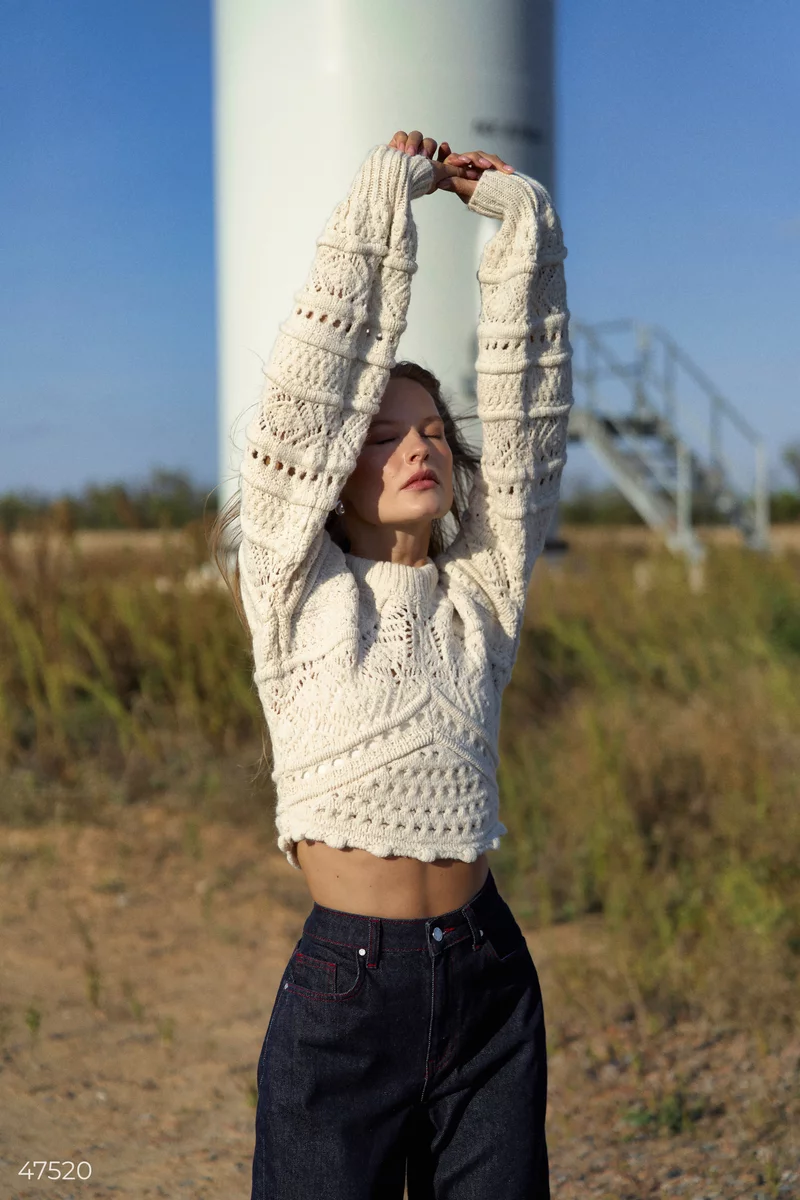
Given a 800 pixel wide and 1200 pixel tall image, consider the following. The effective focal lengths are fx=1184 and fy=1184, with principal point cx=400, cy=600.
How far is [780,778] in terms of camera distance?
4180mm

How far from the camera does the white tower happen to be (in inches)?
242

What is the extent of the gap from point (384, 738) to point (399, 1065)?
47cm

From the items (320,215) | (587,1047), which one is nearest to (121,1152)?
(587,1047)

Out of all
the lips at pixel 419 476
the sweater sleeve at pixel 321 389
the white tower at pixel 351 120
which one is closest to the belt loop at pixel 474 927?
the sweater sleeve at pixel 321 389

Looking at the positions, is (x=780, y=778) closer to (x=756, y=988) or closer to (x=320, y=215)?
(x=756, y=988)

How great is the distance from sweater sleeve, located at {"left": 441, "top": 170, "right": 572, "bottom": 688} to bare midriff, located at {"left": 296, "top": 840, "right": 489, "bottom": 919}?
1.22ft

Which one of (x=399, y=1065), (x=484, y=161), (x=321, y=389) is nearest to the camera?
(x=399, y=1065)

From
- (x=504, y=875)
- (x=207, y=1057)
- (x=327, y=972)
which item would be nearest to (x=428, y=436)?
(x=327, y=972)

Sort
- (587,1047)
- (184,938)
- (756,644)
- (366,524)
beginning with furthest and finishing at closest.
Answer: (756,644) → (184,938) → (587,1047) → (366,524)

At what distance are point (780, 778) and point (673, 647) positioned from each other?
2023 millimetres

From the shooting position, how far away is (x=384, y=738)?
1789mm

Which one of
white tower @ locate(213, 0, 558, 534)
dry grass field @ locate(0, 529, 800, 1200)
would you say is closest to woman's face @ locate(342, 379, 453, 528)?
dry grass field @ locate(0, 529, 800, 1200)

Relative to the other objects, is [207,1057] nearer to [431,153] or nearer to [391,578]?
[391,578]

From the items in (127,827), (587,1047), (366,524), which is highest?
(366,524)
